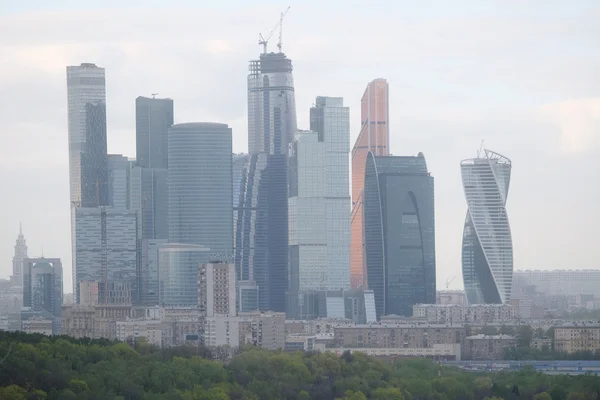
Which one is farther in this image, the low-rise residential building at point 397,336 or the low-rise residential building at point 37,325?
the low-rise residential building at point 37,325

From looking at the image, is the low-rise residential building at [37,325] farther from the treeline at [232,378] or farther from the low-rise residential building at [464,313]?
the treeline at [232,378]

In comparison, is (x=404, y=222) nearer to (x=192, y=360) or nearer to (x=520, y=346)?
(x=520, y=346)

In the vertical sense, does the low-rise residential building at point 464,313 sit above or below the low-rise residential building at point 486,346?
above

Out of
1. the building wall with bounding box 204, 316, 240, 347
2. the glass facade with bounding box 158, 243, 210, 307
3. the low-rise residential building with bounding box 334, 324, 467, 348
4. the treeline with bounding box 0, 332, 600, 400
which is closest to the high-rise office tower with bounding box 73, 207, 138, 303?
the glass facade with bounding box 158, 243, 210, 307

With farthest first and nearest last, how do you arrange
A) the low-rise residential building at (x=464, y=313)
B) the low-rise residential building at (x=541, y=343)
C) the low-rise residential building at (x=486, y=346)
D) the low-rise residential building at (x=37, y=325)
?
1. the low-rise residential building at (x=464, y=313)
2. the low-rise residential building at (x=37, y=325)
3. the low-rise residential building at (x=541, y=343)
4. the low-rise residential building at (x=486, y=346)

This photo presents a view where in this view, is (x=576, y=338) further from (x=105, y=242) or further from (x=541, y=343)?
(x=105, y=242)

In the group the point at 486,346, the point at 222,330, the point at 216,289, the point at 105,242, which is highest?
the point at 105,242

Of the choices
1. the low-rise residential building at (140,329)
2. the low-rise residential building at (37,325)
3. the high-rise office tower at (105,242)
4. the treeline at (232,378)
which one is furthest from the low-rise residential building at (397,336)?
the high-rise office tower at (105,242)

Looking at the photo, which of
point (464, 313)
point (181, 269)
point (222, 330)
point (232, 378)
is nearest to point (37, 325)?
point (222, 330)
